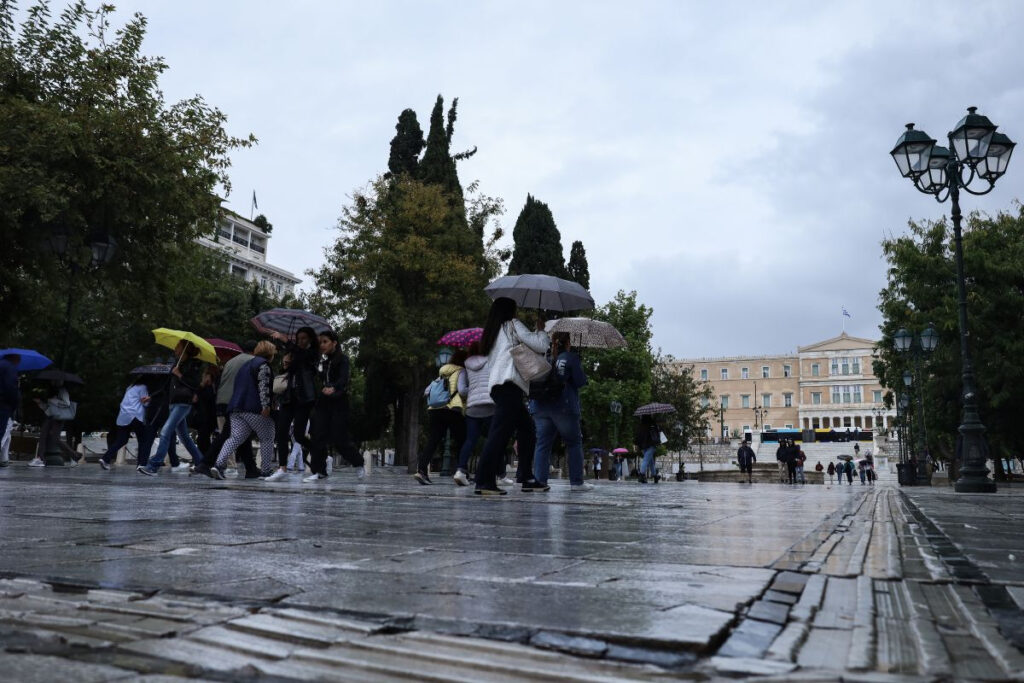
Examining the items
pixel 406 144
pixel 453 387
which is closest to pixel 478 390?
pixel 453 387

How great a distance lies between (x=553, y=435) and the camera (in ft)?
31.0

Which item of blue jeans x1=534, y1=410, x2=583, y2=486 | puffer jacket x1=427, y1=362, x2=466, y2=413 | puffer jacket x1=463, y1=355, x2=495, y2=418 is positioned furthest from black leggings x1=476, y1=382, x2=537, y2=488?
puffer jacket x1=427, y1=362, x2=466, y2=413

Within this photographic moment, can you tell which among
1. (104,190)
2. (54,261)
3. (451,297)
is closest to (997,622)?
(104,190)

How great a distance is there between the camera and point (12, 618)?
1.97 meters

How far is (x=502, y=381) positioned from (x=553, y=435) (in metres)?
1.94

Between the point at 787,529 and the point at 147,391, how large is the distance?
1170 cm

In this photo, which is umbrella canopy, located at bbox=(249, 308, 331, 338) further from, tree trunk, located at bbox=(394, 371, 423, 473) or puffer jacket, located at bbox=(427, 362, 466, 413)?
tree trunk, located at bbox=(394, 371, 423, 473)

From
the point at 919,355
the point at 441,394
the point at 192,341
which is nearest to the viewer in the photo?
the point at 441,394

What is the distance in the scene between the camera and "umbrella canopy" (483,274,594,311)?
10109mm

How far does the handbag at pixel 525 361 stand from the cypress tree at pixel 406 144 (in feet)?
103

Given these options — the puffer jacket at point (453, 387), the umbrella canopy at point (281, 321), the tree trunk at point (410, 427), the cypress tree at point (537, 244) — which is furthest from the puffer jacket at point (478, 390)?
the cypress tree at point (537, 244)

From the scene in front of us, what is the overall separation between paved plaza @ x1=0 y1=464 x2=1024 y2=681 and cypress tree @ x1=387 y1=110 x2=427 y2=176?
34916 millimetres

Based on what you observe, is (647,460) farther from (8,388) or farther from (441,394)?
(8,388)

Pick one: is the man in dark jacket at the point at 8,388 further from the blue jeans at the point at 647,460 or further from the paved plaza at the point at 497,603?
the blue jeans at the point at 647,460
